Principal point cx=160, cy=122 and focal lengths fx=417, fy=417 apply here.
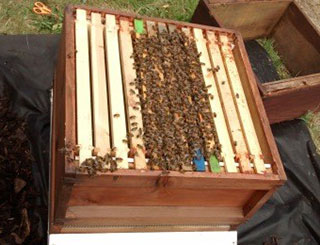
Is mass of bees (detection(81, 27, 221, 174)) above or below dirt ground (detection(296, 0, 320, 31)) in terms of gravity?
below

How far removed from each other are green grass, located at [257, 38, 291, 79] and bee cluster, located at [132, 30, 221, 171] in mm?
2149

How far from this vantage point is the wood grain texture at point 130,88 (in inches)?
92.8

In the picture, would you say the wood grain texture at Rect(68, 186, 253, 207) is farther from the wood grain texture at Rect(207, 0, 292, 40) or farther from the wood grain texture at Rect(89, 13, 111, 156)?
the wood grain texture at Rect(207, 0, 292, 40)

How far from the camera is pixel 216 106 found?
2.76 metres

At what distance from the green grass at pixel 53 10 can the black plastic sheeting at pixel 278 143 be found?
0.39 meters

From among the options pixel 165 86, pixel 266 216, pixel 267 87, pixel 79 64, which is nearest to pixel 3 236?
pixel 79 64

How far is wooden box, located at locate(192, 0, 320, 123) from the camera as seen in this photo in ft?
12.5

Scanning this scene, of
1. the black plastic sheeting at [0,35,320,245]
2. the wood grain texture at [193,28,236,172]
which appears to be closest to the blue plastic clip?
the wood grain texture at [193,28,236,172]

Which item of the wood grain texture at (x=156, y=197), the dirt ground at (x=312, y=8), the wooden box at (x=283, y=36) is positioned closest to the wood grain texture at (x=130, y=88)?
the wood grain texture at (x=156, y=197)

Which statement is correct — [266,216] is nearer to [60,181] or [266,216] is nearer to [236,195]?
[236,195]

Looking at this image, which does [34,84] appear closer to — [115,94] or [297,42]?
[115,94]

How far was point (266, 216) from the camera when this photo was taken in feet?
12.1

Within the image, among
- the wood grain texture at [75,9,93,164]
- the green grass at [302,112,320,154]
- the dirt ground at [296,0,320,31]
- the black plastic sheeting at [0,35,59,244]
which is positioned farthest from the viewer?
the dirt ground at [296,0,320,31]

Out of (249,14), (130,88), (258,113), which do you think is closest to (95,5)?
(249,14)
